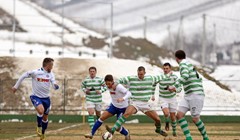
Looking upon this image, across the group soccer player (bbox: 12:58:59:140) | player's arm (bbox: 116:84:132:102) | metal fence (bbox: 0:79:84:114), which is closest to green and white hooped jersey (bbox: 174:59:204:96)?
player's arm (bbox: 116:84:132:102)

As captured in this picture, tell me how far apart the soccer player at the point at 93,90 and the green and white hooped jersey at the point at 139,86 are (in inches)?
165

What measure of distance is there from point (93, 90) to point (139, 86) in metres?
4.89

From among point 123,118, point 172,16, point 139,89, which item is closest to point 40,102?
point 123,118

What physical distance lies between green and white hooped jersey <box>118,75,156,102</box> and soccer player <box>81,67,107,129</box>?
4.19 m

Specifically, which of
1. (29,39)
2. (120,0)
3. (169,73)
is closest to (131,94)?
(169,73)

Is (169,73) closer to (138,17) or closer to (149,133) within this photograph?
(149,133)

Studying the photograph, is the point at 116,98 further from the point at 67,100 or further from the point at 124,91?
the point at 67,100

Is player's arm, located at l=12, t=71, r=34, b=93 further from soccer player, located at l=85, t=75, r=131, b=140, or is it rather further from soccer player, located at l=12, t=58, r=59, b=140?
soccer player, located at l=85, t=75, r=131, b=140

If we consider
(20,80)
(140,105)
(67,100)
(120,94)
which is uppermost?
(20,80)

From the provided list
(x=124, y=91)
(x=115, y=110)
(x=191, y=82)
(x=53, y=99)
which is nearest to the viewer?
(x=191, y=82)

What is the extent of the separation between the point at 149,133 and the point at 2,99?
21.4 metres

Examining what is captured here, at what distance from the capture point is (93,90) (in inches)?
1270

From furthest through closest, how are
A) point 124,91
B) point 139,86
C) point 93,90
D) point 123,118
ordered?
point 93,90, point 139,86, point 123,118, point 124,91

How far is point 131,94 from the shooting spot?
27469 mm
